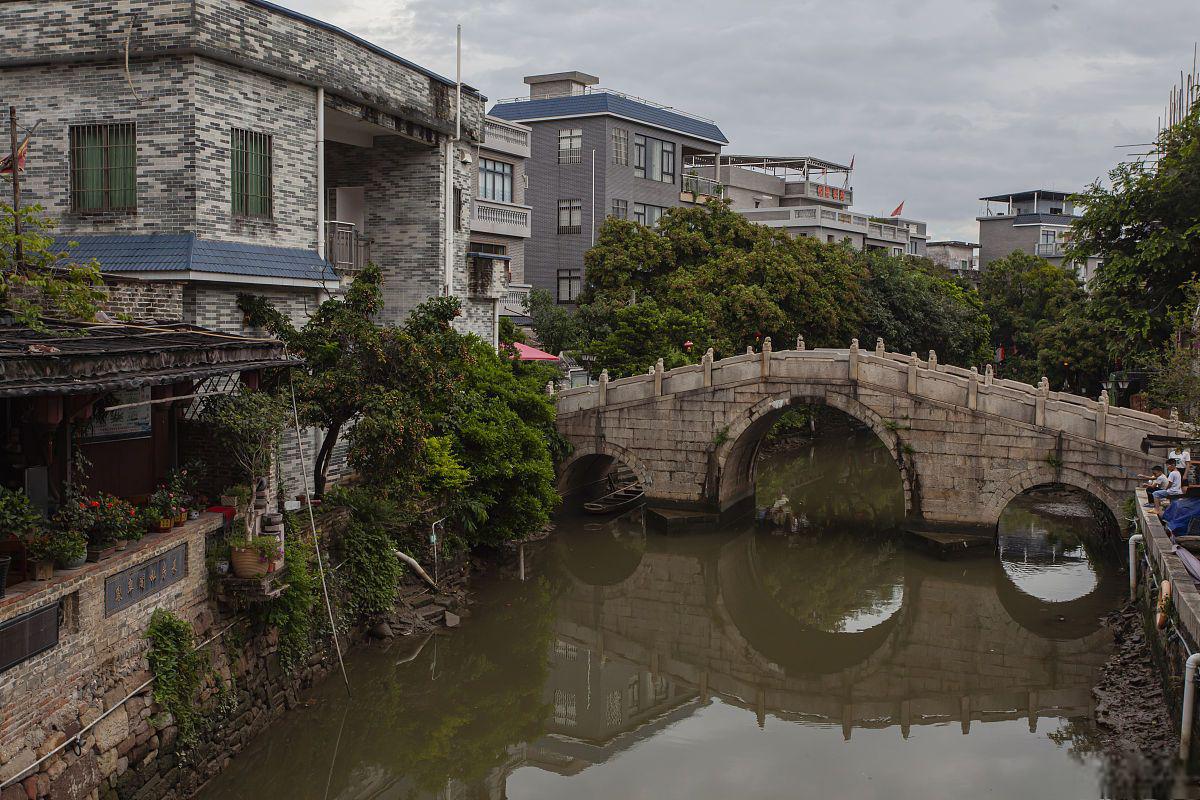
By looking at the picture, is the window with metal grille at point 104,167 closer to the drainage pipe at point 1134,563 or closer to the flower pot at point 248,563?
the flower pot at point 248,563

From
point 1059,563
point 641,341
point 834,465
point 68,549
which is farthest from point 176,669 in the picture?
point 834,465

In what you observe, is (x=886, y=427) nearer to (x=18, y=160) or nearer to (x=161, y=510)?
(x=161, y=510)

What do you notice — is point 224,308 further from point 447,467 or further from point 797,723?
point 797,723

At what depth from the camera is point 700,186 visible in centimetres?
4294

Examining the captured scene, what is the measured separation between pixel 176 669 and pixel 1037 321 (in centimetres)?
4112

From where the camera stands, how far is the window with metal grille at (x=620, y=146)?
120 feet

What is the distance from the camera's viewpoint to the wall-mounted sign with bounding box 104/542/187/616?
1006 cm

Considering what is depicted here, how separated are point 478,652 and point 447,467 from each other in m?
2.92

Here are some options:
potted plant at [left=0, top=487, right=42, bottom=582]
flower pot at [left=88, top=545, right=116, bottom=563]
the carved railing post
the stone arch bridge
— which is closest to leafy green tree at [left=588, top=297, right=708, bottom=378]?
the stone arch bridge

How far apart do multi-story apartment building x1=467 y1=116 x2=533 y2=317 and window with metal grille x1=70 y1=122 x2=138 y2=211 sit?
40.0 ft

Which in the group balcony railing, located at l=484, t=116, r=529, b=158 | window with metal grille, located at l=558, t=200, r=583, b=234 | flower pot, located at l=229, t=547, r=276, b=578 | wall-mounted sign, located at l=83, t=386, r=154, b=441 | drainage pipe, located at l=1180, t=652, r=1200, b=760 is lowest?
drainage pipe, located at l=1180, t=652, r=1200, b=760

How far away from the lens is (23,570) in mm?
9273

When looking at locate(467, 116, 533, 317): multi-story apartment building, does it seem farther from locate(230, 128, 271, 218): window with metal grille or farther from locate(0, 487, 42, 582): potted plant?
locate(0, 487, 42, 582): potted plant

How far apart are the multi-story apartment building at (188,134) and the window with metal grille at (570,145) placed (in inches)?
762
